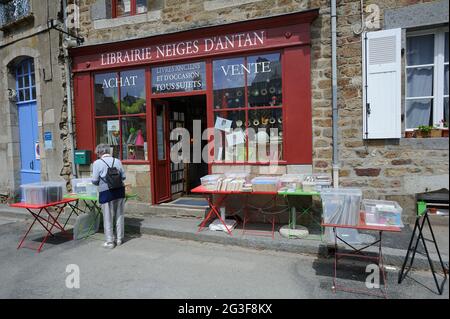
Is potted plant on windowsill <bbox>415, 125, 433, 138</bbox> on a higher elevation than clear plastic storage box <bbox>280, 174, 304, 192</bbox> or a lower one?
higher

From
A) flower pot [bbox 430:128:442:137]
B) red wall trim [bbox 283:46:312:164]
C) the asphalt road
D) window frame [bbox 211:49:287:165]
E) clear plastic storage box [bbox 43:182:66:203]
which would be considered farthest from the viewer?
window frame [bbox 211:49:287:165]

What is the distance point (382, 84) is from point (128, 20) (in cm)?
487

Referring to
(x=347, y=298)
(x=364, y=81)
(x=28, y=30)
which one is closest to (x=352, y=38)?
(x=364, y=81)

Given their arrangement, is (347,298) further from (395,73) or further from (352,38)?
Result: (352,38)

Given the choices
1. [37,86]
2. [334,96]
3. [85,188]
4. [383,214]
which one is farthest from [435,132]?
[37,86]

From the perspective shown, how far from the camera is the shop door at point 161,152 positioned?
6.47 meters

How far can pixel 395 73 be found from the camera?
15.5 ft

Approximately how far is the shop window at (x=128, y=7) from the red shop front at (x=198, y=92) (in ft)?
2.49

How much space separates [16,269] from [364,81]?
18.3 ft

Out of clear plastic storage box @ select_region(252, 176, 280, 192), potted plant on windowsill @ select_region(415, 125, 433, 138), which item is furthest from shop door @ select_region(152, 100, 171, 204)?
potted plant on windowsill @ select_region(415, 125, 433, 138)

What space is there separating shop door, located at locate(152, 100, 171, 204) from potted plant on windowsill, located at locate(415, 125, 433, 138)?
14.9ft

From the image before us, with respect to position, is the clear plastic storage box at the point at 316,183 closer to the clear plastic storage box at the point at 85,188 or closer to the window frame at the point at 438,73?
the window frame at the point at 438,73

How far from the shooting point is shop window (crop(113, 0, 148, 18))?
642 cm

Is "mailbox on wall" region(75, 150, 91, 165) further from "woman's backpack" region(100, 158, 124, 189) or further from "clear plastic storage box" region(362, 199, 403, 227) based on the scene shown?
"clear plastic storage box" region(362, 199, 403, 227)
